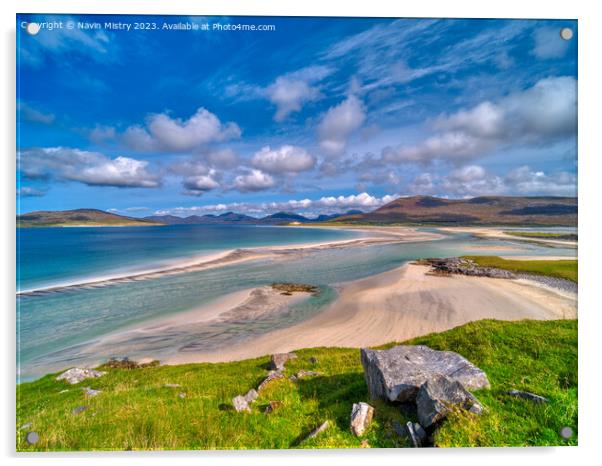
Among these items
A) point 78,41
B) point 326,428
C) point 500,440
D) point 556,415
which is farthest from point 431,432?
point 78,41

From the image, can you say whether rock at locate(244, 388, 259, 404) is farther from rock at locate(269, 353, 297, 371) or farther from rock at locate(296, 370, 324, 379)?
rock at locate(269, 353, 297, 371)

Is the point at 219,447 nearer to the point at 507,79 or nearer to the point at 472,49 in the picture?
the point at 472,49

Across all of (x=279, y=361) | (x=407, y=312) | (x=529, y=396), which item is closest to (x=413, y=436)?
(x=529, y=396)

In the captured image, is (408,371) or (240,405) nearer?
(408,371)

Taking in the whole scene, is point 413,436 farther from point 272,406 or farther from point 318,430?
point 272,406

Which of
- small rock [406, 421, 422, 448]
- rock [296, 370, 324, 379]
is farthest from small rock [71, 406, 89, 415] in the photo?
small rock [406, 421, 422, 448]
